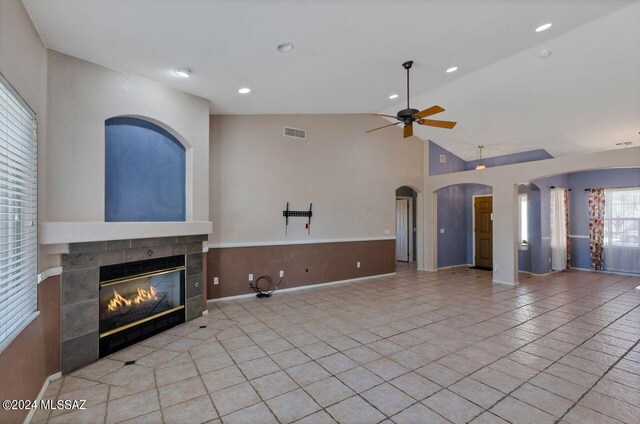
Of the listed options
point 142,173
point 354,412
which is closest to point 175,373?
point 354,412

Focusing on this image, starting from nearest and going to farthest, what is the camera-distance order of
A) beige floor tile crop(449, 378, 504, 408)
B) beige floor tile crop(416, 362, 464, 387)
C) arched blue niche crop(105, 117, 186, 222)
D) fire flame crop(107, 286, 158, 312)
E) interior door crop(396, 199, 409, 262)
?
beige floor tile crop(449, 378, 504, 408), beige floor tile crop(416, 362, 464, 387), fire flame crop(107, 286, 158, 312), arched blue niche crop(105, 117, 186, 222), interior door crop(396, 199, 409, 262)

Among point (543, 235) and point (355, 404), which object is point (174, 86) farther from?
point (543, 235)

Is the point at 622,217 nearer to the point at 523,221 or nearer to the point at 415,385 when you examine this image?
the point at 523,221

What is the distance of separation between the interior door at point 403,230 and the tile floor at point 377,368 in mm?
4556

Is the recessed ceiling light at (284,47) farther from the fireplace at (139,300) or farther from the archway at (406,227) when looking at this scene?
the archway at (406,227)

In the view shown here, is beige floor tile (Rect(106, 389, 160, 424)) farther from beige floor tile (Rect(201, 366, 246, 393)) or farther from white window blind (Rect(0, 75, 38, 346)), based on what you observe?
white window blind (Rect(0, 75, 38, 346))

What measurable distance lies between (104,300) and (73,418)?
1.27 m

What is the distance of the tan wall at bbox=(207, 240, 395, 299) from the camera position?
5.08 m

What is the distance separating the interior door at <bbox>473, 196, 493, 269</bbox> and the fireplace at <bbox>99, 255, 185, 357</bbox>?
760cm

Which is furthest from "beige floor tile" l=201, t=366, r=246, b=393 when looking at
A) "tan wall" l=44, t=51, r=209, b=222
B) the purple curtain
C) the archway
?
the purple curtain

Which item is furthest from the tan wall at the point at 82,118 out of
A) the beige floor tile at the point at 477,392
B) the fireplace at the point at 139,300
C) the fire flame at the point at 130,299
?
the beige floor tile at the point at 477,392

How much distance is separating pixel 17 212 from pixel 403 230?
8.71 m

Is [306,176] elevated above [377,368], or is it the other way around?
[306,176]

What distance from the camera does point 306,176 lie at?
5926mm
